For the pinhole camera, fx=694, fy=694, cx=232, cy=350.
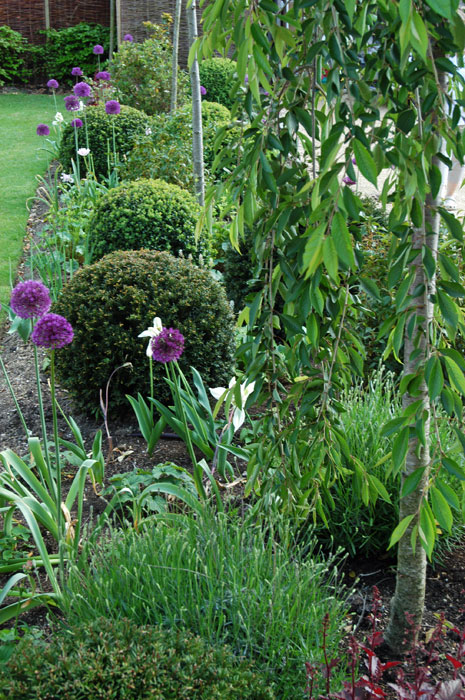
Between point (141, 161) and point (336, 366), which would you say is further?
point (141, 161)

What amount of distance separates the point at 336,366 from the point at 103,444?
1.75 meters

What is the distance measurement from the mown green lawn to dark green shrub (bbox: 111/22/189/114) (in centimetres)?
133

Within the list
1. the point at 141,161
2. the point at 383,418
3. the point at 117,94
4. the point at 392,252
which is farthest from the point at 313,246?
the point at 117,94

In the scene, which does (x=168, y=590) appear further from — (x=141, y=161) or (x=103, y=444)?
(x=141, y=161)

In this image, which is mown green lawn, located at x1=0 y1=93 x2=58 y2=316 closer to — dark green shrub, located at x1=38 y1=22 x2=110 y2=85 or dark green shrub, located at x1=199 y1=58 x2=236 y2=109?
dark green shrub, located at x1=38 y1=22 x2=110 y2=85

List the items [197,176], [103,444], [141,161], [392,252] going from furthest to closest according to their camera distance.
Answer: [141,161], [197,176], [103,444], [392,252]

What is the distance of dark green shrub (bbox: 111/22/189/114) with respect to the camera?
342 inches

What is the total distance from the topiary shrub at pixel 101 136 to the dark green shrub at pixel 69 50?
7234 millimetres

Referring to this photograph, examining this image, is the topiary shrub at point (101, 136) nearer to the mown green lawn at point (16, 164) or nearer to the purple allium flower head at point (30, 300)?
the mown green lawn at point (16, 164)

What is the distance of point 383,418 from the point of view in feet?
8.71

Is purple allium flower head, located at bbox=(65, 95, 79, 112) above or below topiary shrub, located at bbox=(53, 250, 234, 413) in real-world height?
above

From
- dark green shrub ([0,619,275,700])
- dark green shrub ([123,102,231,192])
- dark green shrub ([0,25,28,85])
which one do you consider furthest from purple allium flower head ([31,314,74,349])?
dark green shrub ([0,25,28,85])

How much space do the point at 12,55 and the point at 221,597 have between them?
46.4 ft

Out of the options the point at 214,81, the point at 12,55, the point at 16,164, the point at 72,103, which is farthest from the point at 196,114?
the point at 12,55
